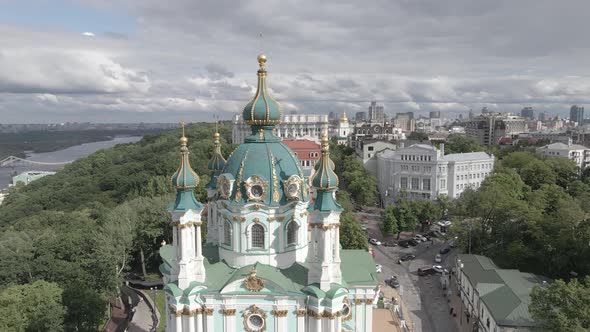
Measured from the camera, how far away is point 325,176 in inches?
789

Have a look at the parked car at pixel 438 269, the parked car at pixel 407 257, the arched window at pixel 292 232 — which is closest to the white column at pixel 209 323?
the arched window at pixel 292 232

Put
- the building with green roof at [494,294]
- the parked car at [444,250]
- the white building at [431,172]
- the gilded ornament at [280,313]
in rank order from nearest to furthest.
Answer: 1. the gilded ornament at [280,313]
2. the building with green roof at [494,294]
3. the parked car at [444,250]
4. the white building at [431,172]

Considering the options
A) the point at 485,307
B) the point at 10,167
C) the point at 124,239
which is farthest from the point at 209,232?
the point at 10,167

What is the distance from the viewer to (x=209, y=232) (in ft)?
82.7

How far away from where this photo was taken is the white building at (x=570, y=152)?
81.2 metres

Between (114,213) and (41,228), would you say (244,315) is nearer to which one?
(114,213)

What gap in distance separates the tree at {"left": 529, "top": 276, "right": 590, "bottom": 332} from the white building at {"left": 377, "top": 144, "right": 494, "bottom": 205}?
124 ft

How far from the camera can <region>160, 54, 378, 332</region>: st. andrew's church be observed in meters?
19.6

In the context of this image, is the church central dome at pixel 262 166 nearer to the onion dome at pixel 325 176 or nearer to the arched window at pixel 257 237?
the onion dome at pixel 325 176

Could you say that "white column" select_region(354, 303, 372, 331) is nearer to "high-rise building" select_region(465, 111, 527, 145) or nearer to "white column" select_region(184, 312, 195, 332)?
"white column" select_region(184, 312, 195, 332)

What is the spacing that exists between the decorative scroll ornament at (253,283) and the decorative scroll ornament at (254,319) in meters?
0.84

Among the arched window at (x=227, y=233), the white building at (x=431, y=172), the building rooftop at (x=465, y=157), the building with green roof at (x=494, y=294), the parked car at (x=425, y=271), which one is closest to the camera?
the arched window at (x=227, y=233)

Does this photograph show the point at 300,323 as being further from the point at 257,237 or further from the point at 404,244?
the point at 404,244

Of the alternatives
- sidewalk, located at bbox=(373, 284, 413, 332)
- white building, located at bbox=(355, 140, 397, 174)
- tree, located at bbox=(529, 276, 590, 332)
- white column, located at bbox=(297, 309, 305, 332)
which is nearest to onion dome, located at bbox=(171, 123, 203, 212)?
white column, located at bbox=(297, 309, 305, 332)
